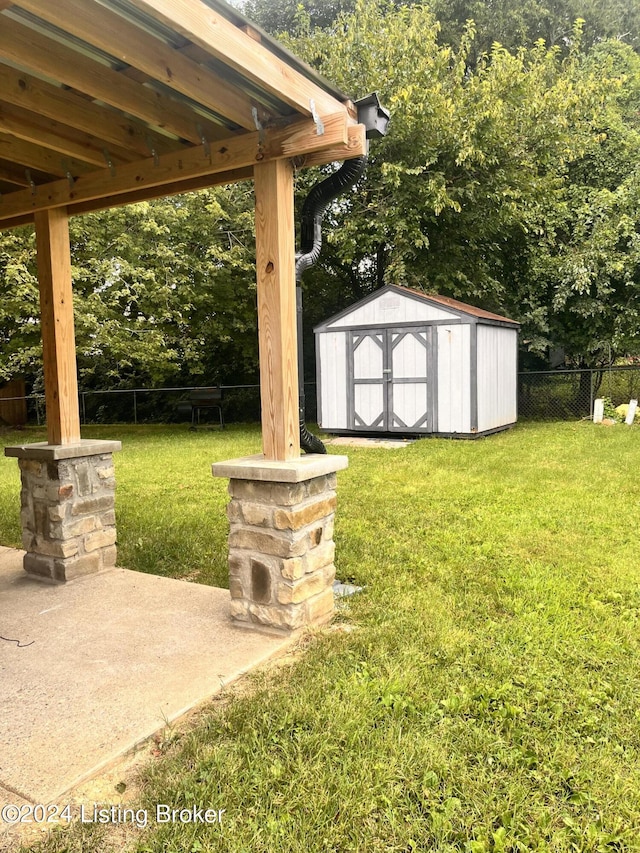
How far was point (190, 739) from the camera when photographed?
2051mm

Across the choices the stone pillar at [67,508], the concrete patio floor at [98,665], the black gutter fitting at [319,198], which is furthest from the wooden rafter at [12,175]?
the concrete patio floor at [98,665]

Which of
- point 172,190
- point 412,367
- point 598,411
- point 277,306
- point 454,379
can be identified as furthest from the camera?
point 598,411

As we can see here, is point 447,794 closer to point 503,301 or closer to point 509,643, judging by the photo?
point 509,643

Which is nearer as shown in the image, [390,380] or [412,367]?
[412,367]

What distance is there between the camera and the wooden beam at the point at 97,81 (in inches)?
87.4

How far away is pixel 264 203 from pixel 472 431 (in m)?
7.22

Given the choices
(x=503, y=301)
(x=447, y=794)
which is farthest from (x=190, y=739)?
(x=503, y=301)

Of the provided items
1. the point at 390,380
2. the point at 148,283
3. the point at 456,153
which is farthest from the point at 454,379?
the point at 148,283

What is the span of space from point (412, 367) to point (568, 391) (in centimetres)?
439

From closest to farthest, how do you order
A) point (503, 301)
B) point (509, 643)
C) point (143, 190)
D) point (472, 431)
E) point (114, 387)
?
point (509, 643)
point (143, 190)
point (472, 431)
point (503, 301)
point (114, 387)

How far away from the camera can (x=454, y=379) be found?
954 cm

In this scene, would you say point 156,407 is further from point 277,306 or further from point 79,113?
point 277,306

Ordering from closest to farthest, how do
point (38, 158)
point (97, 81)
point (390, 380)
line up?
point (97, 81) → point (38, 158) → point (390, 380)

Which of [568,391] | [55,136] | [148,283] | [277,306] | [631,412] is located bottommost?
[631,412]
